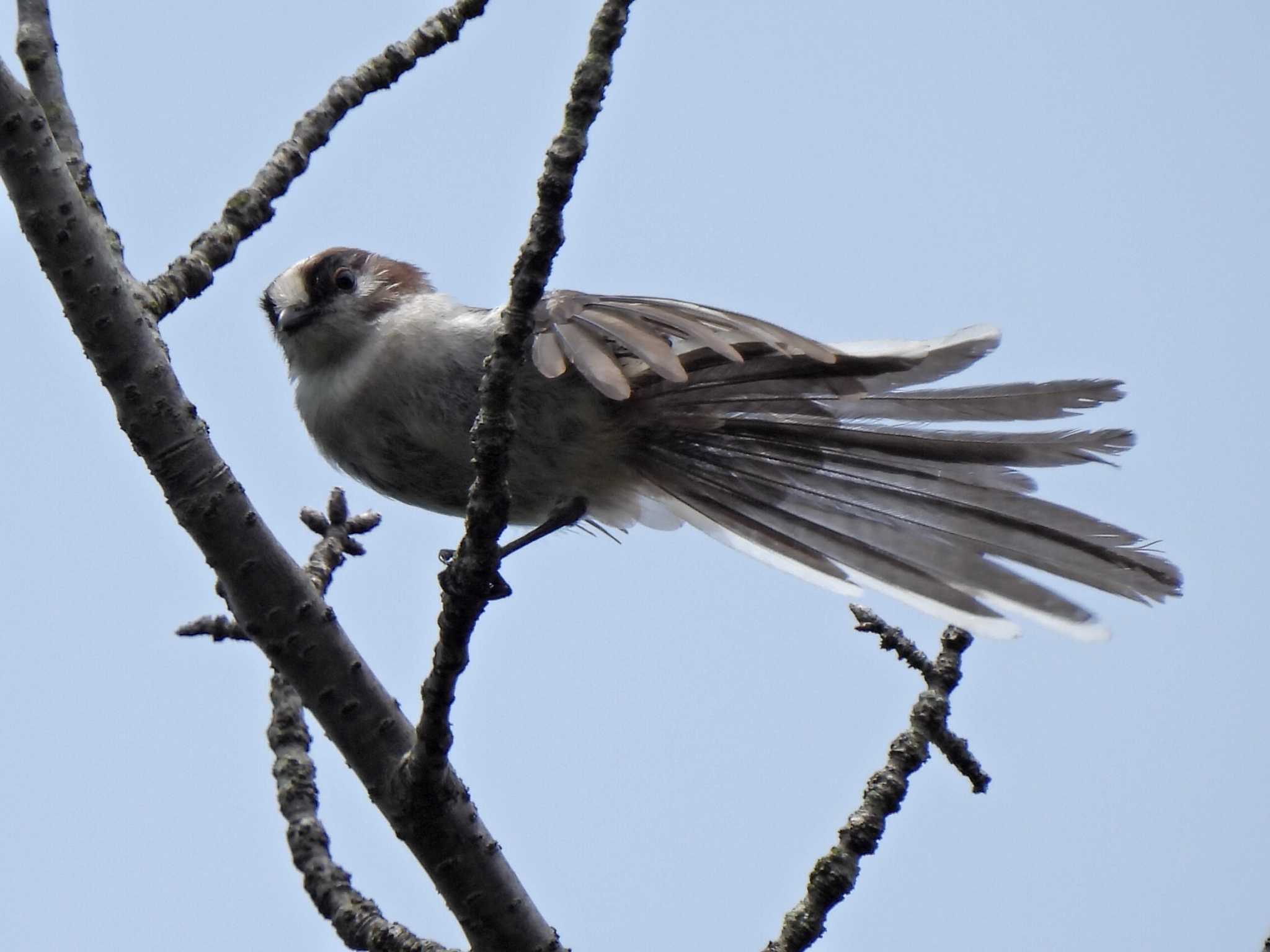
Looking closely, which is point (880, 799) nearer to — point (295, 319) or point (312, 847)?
point (312, 847)

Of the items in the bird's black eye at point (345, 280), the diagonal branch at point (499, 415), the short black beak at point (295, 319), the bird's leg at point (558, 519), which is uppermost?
the bird's black eye at point (345, 280)

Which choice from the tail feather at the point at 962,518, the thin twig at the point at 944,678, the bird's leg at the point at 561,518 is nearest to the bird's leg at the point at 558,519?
the bird's leg at the point at 561,518

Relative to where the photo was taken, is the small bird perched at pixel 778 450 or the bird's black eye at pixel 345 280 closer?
the small bird perched at pixel 778 450

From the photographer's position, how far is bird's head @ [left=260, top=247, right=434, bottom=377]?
3373 millimetres

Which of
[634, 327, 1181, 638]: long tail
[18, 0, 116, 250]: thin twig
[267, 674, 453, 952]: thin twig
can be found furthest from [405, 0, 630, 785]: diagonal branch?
[18, 0, 116, 250]: thin twig

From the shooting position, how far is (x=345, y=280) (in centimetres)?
353

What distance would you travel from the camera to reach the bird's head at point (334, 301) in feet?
11.1

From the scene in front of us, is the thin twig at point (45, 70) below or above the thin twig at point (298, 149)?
above

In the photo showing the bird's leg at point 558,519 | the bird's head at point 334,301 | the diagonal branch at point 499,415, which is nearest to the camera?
the diagonal branch at point 499,415

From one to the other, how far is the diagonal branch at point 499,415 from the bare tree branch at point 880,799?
0.65m

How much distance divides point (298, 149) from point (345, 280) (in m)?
0.53

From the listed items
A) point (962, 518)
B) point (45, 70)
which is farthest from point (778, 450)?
point (45, 70)

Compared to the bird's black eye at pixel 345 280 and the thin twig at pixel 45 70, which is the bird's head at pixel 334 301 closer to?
the bird's black eye at pixel 345 280

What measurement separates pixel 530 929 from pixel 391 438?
113 cm
